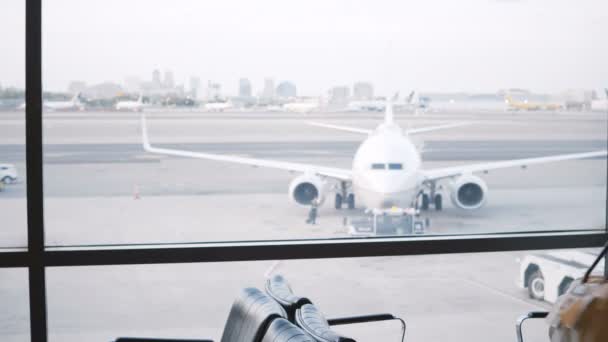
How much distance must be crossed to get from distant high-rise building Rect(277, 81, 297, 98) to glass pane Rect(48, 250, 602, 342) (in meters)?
2.93

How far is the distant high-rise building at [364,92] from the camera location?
574 inches

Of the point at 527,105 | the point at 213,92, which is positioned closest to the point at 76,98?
the point at 213,92

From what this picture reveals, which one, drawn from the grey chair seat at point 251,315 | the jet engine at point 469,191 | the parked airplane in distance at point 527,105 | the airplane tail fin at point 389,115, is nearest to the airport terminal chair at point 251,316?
the grey chair seat at point 251,315

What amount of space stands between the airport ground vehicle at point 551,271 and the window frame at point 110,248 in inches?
118

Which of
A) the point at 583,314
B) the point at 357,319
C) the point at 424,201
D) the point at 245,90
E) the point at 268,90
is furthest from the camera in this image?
the point at 424,201


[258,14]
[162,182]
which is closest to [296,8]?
[258,14]

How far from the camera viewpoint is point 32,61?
2.27m

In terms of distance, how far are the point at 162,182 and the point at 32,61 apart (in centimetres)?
1790

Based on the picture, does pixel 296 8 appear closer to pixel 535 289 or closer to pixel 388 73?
pixel 388 73

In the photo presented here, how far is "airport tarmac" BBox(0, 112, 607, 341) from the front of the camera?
12766 millimetres

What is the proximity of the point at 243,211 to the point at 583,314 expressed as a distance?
55.8 ft

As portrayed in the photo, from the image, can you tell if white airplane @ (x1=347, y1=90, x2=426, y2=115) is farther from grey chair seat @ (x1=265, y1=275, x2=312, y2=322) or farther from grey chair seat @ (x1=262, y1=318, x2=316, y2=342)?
grey chair seat @ (x1=262, y1=318, x2=316, y2=342)

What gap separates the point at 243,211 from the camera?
1788 centimetres

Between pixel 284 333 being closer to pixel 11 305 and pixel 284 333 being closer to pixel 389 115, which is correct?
pixel 389 115
